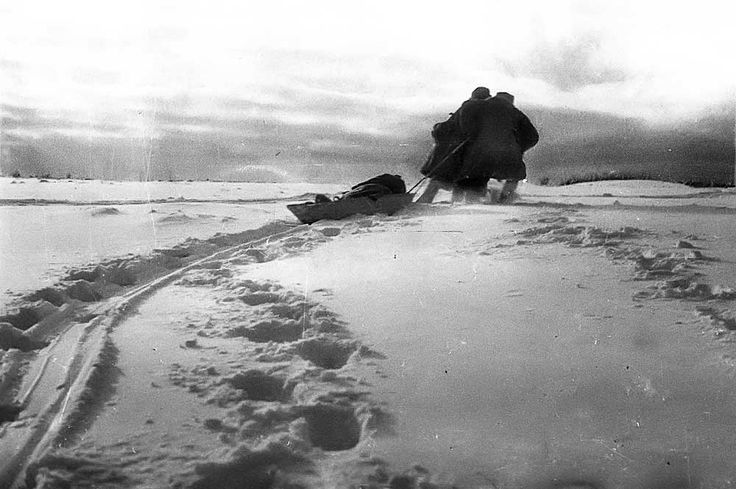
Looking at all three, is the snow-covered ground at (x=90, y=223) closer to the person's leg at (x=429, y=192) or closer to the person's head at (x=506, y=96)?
the person's leg at (x=429, y=192)

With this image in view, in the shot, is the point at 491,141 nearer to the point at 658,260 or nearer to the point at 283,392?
the point at 658,260

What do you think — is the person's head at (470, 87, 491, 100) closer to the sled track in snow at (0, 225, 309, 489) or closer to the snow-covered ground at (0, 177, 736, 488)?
the snow-covered ground at (0, 177, 736, 488)

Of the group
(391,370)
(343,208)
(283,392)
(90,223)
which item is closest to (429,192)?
(343,208)

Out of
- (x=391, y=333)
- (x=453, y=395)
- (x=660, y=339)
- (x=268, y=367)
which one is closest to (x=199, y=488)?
(x=268, y=367)

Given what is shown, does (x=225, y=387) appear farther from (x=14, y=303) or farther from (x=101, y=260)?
(x=101, y=260)

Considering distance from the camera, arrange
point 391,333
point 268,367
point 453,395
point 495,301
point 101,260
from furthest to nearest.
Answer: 1. point 101,260
2. point 495,301
3. point 391,333
4. point 268,367
5. point 453,395

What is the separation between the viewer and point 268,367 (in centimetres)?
252

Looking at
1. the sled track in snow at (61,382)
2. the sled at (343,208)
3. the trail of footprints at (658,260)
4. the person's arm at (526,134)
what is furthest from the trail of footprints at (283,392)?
the person's arm at (526,134)

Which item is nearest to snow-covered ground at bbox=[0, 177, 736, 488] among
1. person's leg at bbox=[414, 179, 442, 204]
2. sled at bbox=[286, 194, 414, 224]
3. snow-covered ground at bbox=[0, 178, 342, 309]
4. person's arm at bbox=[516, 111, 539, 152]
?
snow-covered ground at bbox=[0, 178, 342, 309]

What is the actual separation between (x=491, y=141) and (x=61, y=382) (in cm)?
920

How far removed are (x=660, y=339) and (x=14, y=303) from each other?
10.7 ft

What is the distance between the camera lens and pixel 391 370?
247 centimetres

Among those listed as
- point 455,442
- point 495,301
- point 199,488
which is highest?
point 495,301

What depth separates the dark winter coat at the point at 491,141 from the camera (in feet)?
34.8
